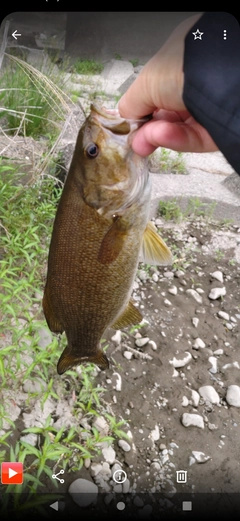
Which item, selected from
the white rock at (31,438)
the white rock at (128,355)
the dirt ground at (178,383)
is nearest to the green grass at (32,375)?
the white rock at (31,438)

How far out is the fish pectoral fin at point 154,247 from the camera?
1.04 meters

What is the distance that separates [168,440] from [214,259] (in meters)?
1.46

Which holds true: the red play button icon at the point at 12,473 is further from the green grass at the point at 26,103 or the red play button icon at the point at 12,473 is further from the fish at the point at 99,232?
the green grass at the point at 26,103

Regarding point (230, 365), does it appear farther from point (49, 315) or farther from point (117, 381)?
point (49, 315)

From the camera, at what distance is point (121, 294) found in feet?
3.38

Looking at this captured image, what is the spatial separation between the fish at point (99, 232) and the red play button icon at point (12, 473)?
23.6 inches

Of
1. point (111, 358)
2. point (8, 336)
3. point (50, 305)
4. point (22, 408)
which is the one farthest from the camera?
point (111, 358)

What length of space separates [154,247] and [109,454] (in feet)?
3.62

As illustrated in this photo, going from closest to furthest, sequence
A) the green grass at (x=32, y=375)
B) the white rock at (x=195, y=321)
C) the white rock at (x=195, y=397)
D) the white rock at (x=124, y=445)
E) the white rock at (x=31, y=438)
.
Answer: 1. the green grass at (x=32, y=375)
2. the white rock at (x=31, y=438)
3. the white rock at (x=124, y=445)
4. the white rock at (x=195, y=397)
5. the white rock at (x=195, y=321)

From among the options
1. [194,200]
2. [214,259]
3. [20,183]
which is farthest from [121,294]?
[194,200]

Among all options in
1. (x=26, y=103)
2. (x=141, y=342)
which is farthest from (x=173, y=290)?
(x=26, y=103)

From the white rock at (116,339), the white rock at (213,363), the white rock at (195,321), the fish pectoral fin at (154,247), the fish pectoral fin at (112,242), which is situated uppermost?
the fish pectoral fin at (112,242)

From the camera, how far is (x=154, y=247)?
1052 millimetres

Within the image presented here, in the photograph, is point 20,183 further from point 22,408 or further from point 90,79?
point 90,79
